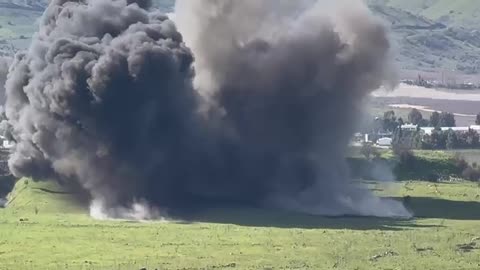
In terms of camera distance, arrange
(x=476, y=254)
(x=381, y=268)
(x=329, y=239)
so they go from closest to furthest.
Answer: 1. (x=381, y=268)
2. (x=476, y=254)
3. (x=329, y=239)

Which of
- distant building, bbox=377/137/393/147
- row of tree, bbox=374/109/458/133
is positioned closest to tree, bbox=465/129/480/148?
distant building, bbox=377/137/393/147

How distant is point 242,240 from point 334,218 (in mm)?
13396

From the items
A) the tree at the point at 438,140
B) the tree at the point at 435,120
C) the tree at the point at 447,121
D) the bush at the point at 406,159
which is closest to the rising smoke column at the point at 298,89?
the bush at the point at 406,159

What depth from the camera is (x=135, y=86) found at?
249 feet

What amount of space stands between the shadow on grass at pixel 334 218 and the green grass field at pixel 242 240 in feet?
0.19

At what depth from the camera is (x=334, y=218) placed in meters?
73.1

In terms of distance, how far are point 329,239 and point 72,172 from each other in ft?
79.3

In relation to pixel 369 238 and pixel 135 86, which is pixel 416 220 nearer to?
pixel 369 238

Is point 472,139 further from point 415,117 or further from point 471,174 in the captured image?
point 415,117

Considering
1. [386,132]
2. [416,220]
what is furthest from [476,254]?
[386,132]

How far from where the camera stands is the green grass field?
53.7m

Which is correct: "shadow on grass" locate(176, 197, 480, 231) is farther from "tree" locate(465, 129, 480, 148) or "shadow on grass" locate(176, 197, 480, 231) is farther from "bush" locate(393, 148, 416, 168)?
"tree" locate(465, 129, 480, 148)

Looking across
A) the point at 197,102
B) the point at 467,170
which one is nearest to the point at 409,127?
the point at 467,170

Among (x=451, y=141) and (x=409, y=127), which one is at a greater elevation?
(x=409, y=127)
